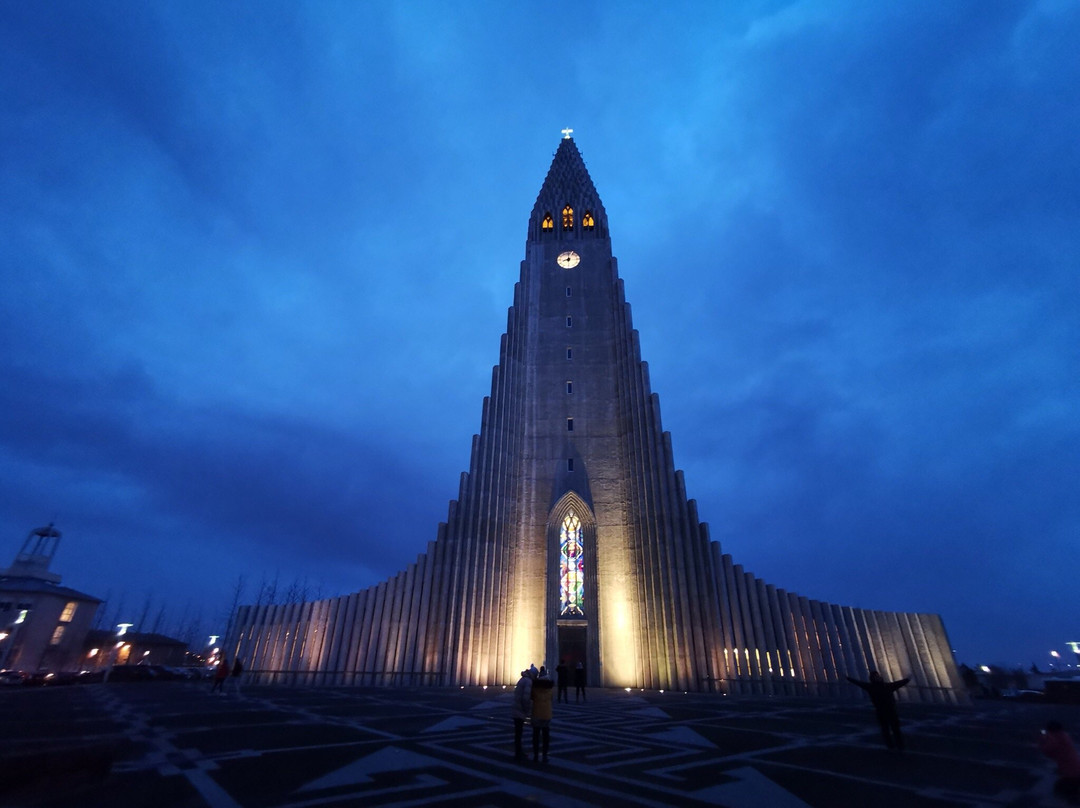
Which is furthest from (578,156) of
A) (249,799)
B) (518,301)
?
(249,799)

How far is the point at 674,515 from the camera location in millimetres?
24531

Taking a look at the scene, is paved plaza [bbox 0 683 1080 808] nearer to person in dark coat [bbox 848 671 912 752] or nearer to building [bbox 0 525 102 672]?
person in dark coat [bbox 848 671 912 752]

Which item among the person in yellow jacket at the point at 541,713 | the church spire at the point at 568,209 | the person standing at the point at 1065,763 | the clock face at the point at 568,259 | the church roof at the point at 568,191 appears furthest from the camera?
the church roof at the point at 568,191

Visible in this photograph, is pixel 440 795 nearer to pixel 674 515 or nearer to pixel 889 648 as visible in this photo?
pixel 674 515

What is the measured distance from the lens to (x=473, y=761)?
6398mm

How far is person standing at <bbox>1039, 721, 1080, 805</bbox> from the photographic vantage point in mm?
5109

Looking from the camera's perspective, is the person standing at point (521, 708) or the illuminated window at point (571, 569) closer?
the person standing at point (521, 708)

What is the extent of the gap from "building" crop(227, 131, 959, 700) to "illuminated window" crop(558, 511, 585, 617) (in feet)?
0.25

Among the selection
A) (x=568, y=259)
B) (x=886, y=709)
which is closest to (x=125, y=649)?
(x=568, y=259)

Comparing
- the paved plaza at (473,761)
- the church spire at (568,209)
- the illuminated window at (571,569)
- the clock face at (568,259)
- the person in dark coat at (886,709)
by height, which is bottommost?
the paved plaza at (473,761)

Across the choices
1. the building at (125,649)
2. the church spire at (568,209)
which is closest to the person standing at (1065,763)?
the church spire at (568,209)

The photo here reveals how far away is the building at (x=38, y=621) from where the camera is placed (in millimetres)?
35094

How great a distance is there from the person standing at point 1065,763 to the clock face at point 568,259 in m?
32.2

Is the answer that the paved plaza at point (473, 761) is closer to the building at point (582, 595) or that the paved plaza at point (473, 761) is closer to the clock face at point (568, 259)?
the building at point (582, 595)
